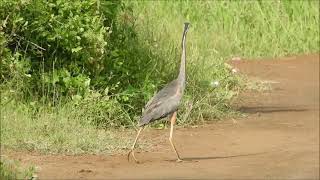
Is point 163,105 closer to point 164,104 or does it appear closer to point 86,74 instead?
point 164,104

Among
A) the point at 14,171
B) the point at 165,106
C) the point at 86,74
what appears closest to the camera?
the point at 14,171

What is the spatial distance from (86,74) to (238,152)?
87.2 inches

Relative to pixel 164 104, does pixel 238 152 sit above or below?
below

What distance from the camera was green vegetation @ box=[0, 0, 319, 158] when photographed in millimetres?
8844

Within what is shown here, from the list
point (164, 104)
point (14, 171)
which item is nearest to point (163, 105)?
point (164, 104)

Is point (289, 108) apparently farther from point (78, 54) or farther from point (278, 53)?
point (278, 53)

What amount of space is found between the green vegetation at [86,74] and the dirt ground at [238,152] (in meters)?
0.36

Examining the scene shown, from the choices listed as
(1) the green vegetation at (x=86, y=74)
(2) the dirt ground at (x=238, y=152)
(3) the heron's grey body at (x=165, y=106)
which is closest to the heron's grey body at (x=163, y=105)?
(3) the heron's grey body at (x=165, y=106)

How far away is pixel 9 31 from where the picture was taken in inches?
386

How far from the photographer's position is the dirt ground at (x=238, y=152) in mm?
7743

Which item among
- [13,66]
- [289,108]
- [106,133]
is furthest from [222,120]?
[13,66]

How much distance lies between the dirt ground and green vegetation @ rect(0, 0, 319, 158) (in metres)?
0.36

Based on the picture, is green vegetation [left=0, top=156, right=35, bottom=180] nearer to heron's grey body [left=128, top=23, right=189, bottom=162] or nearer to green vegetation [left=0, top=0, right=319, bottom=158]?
green vegetation [left=0, top=0, right=319, bottom=158]

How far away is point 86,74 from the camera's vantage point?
10.2 m
